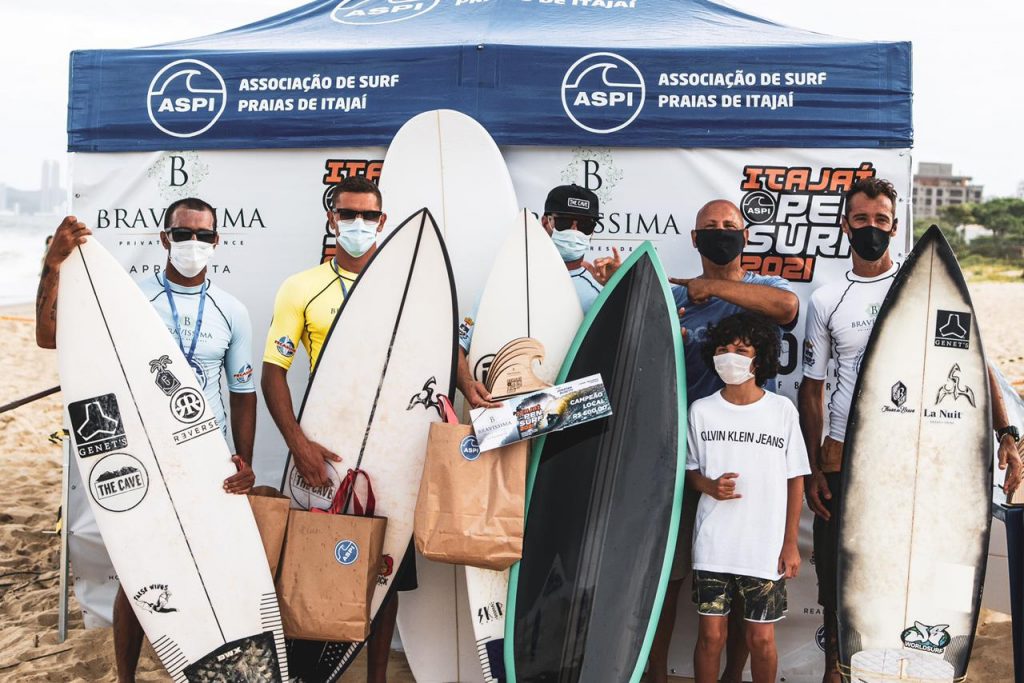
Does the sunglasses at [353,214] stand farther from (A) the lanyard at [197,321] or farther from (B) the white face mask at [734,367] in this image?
(B) the white face mask at [734,367]

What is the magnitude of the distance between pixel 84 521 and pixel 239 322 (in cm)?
146

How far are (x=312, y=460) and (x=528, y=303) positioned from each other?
917 mm

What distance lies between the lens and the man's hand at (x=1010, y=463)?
2.99m

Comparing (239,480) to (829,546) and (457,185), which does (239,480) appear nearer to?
(457,185)

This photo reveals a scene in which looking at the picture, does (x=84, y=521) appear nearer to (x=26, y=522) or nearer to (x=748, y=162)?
(x=26, y=522)

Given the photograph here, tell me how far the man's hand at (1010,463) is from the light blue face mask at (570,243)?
61.6 inches

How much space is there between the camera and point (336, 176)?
384 centimetres

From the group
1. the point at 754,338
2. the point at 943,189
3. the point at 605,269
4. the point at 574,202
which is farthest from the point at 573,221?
the point at 943,189

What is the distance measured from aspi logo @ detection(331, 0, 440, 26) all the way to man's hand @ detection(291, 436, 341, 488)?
6.96 feet

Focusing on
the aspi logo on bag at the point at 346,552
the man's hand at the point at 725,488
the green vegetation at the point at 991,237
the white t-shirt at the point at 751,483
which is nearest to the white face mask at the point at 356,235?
the aspi logo on bag at the point at 346,552

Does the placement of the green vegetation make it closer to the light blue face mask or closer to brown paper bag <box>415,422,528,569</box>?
the light blue face mask

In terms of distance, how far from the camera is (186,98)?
381cm

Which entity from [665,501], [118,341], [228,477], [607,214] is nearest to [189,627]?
[228,477]

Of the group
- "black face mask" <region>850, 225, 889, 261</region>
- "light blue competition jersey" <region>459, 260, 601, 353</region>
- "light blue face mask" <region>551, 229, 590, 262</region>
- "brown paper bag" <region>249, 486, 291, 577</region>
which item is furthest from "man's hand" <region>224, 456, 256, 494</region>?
"black face mask" <region>850, 225, 889, 261</region>
